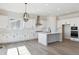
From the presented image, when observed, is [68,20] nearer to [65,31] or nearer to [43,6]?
[65,31]

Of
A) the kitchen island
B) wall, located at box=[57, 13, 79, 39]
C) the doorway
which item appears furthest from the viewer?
the doorway

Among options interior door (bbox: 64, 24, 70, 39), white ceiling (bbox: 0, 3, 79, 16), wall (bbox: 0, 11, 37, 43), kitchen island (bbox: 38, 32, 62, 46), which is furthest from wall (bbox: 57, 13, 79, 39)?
wall (bbox: 0, 11, 37, 43)

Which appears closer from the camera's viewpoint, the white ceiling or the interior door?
the white ceiling

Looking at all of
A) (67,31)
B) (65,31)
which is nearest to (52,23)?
(65,31)

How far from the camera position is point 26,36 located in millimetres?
7289

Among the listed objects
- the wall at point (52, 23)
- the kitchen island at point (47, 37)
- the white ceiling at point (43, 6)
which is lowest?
the kitchen island at point (47, 37)

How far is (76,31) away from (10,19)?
6288 mm

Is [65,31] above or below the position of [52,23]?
below

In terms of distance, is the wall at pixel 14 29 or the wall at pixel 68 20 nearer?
Result: the wall at pixel 14 29

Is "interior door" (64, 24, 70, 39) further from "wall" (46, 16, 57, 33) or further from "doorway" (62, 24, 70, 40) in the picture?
"wall" (46, 16, 57, 33)

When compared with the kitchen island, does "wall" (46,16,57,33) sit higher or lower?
higher

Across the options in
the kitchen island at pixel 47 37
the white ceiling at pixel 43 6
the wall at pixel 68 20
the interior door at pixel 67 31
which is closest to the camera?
the white ceiling at pixel 43 6

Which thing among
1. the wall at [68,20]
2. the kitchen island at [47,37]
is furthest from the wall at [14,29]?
the wall at [68,20]

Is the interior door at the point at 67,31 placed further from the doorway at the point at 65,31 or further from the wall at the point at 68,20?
the wall at the point at 68,20
